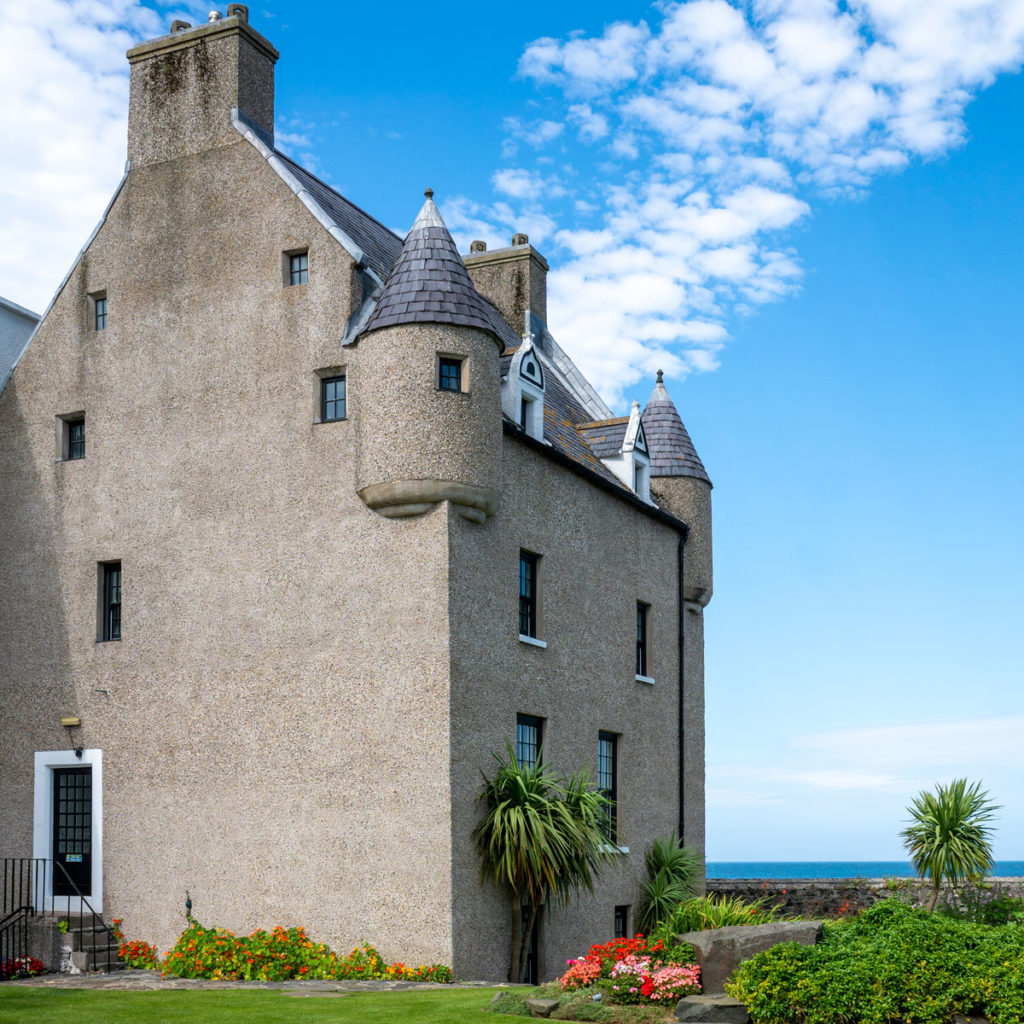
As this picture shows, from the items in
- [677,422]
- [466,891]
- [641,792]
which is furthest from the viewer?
[677,422]

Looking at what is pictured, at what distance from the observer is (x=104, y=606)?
22.7 metres

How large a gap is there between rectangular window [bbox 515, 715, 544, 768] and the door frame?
712cm

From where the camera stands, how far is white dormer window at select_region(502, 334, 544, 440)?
22.2 metres

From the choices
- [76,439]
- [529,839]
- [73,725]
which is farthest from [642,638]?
[76,439]

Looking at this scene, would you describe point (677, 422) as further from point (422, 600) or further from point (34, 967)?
point (34, 967)

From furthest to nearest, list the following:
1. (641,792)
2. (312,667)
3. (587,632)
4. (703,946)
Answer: (641,792) → (587,632) → (312,667) → (703,946)

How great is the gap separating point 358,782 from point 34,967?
5.85 metres

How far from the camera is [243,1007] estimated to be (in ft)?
50.4

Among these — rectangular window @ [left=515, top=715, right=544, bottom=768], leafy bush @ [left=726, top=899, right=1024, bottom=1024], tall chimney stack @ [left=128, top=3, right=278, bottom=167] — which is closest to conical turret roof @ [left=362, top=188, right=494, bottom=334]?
tall chimney stack @ [left=128, top=3, right=278, bottom=167]

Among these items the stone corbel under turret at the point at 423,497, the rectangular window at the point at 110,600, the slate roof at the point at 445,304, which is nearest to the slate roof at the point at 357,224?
the slate roof at the point at 445,304

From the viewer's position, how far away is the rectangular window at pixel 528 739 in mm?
21266

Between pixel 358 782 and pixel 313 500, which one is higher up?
pixel 313 500

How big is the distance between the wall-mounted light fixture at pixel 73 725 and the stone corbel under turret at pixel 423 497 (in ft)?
22.5

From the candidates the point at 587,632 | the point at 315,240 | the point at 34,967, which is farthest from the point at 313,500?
the point at 34,967
